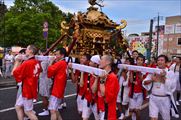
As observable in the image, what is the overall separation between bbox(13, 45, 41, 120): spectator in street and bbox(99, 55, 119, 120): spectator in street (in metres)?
1.66

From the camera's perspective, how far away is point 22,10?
44.1 metres

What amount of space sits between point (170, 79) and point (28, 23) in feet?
113

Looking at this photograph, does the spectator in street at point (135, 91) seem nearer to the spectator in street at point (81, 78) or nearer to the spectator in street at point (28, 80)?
the spectator in street at point (81, 78)

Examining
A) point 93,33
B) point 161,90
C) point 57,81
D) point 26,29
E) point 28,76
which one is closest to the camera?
point 161,90

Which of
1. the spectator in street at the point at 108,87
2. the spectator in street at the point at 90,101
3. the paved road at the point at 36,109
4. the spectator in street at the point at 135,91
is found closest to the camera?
the spectator in street at the point at 108,87

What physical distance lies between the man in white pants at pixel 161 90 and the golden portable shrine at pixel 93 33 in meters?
1.50

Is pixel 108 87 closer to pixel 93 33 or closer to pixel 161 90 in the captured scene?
pixel 161 90

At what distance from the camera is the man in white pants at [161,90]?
585cm

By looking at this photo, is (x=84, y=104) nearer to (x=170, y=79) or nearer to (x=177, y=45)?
(x=170, y=79)

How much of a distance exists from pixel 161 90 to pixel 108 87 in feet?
4.69

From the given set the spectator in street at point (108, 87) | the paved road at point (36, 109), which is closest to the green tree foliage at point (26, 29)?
the paved road at point (36, 109)

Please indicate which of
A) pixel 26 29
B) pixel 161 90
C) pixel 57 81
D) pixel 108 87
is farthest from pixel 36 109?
pixel 26 29

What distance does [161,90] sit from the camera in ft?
19.3

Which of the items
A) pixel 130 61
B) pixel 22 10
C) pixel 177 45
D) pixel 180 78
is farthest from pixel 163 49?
pixel 130 61
